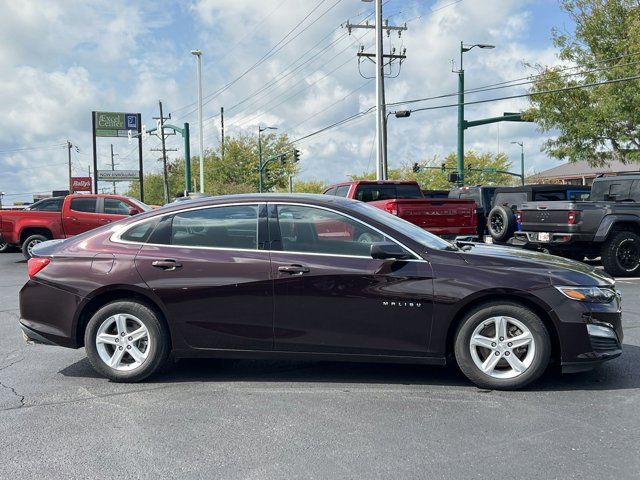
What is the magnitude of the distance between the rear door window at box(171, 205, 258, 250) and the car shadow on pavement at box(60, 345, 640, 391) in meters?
1.18

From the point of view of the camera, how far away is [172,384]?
16.4 ft

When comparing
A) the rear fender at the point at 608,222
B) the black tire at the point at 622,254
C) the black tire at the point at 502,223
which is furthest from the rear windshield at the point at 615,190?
the black tire at the point at 502,223

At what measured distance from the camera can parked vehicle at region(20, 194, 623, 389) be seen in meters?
4.60

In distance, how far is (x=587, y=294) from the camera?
15.1ft

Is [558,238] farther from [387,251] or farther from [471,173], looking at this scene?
[471,173]

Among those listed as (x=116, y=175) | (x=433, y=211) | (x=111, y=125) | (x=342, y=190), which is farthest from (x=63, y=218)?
(x=116, y=175)

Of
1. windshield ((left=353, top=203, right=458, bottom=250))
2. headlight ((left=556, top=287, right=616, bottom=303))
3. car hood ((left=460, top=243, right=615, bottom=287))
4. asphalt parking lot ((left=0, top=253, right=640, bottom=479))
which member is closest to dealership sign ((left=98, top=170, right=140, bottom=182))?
asphalt parking lot ((left=0, top=253, right=640, bottom=479))

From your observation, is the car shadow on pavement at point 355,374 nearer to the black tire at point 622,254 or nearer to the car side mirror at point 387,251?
the car side mirror at point 387,251

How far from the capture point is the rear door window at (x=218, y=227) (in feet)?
16.3

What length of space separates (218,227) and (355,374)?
1728mm

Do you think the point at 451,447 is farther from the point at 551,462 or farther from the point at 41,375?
the point at 41,375

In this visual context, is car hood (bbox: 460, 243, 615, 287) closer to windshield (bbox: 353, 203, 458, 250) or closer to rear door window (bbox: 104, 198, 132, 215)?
windshield (bbox: 353, 203, 458, 250)

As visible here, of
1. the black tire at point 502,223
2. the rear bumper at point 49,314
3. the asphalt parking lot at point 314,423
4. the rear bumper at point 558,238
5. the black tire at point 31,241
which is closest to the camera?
the asphalt parking lot at point 314,423

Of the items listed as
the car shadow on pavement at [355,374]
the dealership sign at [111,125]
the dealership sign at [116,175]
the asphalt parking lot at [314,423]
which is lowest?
the asphalt parking lot at [314,423]
